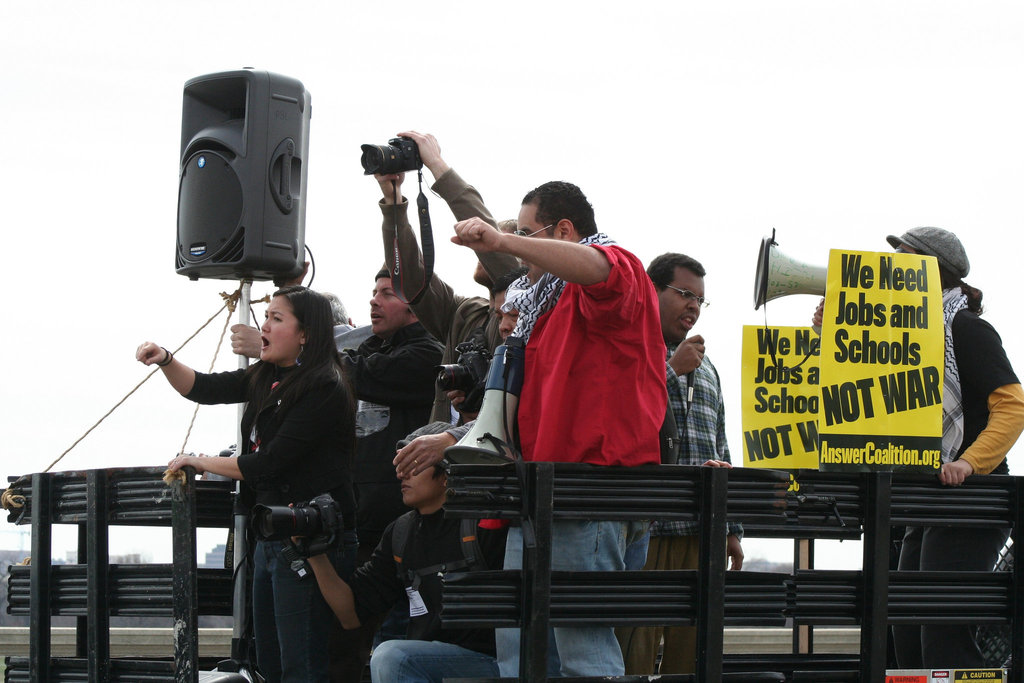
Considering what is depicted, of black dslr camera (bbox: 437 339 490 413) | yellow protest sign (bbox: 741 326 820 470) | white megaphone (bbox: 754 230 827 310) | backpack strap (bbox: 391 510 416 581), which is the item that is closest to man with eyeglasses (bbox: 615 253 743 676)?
yellow protest sign (bbox: 741 326 820 470)

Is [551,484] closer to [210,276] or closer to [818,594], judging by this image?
[818,594]

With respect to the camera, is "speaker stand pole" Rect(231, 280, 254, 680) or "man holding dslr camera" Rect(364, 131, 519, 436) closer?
"man holding dslr camera" Rect(364, 131, 519, 436)

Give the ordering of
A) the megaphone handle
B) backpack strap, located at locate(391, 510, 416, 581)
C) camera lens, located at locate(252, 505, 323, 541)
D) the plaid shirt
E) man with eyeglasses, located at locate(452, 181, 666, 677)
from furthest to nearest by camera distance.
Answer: the plaid shirt → backpack strap, located at locate(391, 510, 416, 581) → camera lens, located at locate(252, 505, 323, 541) → man with eyeglasses, located at locate(452, 181, 666, 677) → the megaphone handle

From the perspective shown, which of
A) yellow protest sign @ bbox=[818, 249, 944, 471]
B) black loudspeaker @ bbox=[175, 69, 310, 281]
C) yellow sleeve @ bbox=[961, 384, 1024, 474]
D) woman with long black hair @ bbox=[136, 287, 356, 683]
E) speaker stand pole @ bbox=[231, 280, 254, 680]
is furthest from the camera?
black loudspeaker @ bbox=[175, 69, 310, 281]


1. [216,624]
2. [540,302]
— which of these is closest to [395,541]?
[540,302]

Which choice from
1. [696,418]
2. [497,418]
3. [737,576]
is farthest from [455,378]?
[696,418]

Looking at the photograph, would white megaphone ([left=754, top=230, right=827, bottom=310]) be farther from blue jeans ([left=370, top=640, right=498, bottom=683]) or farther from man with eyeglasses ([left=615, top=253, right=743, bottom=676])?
blue jeans ([left=370, top=640, right=498, bottom=683])

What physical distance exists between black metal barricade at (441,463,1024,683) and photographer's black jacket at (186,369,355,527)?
58.5 inches

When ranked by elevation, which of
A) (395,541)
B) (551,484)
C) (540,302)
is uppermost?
(540,302)

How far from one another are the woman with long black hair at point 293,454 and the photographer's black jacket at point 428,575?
13cm

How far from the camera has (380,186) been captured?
439 centimetres

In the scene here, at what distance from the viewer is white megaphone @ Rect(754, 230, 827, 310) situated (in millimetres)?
4164

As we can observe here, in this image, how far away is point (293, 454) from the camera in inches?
164

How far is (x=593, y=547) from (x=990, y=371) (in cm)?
167
